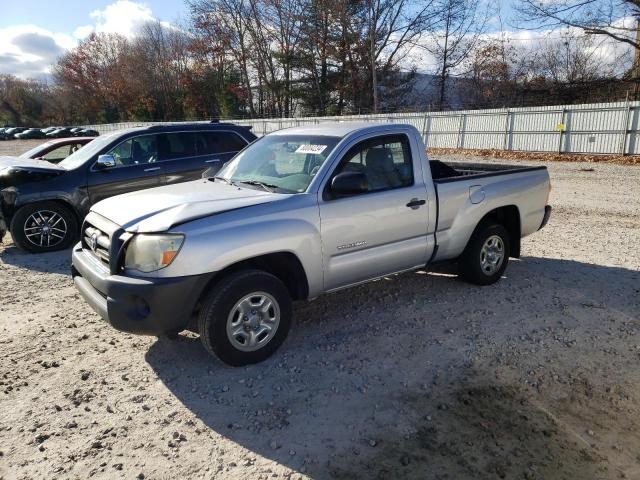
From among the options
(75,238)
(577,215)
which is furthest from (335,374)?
(577,215)

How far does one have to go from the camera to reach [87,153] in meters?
7.40

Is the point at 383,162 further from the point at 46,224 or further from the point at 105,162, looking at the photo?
the point at 46,224

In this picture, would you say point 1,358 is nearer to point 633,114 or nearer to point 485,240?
point 485,240

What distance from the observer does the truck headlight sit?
10.7ft

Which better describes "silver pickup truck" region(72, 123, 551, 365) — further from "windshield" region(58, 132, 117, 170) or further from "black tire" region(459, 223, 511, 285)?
"windshield" region(58, 132, 117, 170)

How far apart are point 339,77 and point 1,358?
41.5 meters

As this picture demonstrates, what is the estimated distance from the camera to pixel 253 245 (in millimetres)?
3492

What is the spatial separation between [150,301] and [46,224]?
4.83 metres

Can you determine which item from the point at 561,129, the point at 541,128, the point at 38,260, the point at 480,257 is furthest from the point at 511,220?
the point at 541,128

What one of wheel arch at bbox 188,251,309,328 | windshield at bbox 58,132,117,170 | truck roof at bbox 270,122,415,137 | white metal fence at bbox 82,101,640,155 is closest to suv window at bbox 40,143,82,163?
windshield at bbox 58,132,117,170

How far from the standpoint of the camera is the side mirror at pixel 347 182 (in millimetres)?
3838

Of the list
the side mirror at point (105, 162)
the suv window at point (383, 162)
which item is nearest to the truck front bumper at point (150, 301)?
the suv window at point (383, 162)

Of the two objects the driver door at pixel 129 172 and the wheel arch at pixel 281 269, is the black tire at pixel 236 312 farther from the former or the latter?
the driver door at pixel 129 172

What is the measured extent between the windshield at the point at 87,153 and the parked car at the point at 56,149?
1.68 metres
